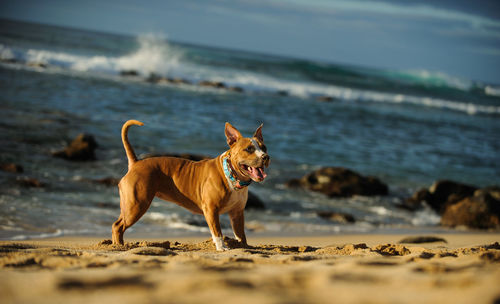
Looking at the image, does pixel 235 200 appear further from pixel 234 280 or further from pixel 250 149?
pixel 234 280

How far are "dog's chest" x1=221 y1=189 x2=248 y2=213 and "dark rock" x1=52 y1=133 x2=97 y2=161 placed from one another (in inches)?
253

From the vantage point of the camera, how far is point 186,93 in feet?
83.1

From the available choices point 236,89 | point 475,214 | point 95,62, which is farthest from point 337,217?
point 95,62

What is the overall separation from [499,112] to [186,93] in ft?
93.0

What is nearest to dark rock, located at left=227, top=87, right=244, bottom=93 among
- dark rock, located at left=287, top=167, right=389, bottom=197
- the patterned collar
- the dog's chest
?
dark rock, located at left=287, top=167, right=389, bottom=197

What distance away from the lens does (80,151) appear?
10.2 metres

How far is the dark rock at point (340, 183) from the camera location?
1005cm

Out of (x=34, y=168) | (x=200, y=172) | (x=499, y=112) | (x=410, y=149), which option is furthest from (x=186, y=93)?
(x=499, y=112)

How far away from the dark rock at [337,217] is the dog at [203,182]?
3.99 metres

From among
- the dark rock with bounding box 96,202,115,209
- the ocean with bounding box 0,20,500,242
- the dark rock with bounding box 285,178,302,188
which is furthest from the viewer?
the dark rock with bounding box 285,178,302,188

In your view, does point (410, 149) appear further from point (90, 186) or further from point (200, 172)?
point (200, 172)

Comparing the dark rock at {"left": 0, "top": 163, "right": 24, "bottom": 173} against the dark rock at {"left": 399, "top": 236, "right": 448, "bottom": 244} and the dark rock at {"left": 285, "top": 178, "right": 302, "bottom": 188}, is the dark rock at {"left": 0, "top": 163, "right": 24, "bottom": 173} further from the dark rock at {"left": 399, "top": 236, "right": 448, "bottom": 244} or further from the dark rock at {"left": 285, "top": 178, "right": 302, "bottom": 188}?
the dark rock at {"left": 399, "top": 236, "right": 448, "bottom": 244}

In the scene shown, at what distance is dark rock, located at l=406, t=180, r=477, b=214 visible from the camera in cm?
993

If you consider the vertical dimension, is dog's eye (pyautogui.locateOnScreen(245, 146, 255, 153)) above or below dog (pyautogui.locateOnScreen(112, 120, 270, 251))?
above
